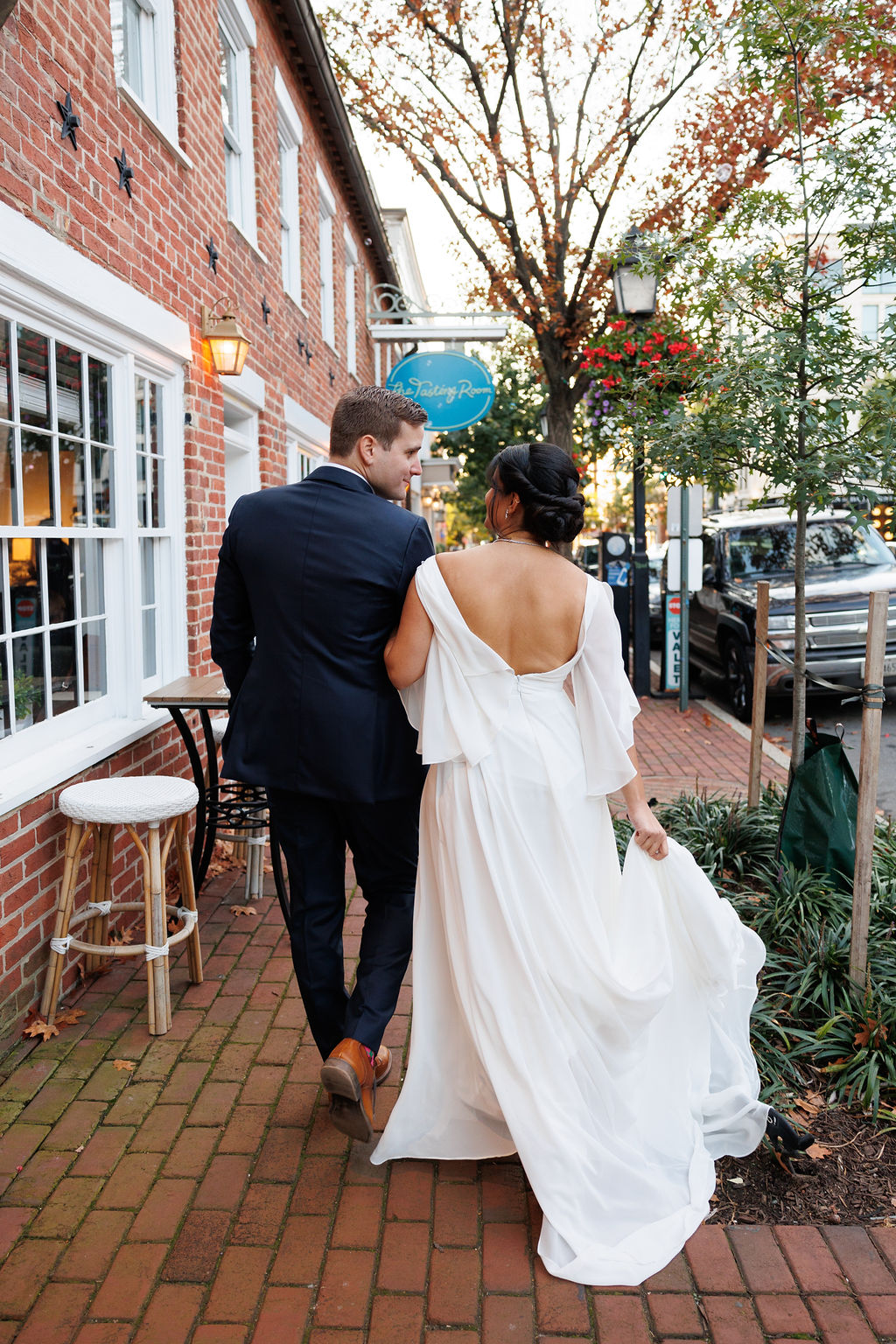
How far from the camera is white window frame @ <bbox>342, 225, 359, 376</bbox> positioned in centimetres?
1207

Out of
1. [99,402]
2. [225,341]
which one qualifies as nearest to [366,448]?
[99,402]

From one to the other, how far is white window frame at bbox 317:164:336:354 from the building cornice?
459mm

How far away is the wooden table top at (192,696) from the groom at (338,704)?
1.25m

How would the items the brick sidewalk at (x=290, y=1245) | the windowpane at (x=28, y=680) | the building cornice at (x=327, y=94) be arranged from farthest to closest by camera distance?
the building cornice at (x=327, y=94) → the windowpane at (x=28, y=680) → the brick sidewalk at (x=290, y=1245)

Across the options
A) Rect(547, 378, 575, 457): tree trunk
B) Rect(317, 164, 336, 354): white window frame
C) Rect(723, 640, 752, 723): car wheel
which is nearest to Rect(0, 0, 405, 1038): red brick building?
Rect(317, 164, 336, 354): white window frame

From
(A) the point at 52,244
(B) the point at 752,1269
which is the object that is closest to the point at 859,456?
(B) the point at 752,1269

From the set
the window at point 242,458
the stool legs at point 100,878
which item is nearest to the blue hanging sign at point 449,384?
the window at point 242,458

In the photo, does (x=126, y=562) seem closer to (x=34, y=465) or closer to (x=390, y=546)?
(x=34, y=465)

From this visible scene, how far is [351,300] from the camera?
12695 millimetres

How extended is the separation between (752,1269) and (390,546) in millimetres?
1968

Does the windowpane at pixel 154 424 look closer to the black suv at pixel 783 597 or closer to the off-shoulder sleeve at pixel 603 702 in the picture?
the off-shoulder sleeve at pixel 603 702

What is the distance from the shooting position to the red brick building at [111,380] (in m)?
3.52

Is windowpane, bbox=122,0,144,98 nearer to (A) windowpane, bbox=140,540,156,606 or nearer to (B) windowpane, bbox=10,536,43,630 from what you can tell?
(A) windowpane, bbox=140,540,156,606

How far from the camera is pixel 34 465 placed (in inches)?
148
